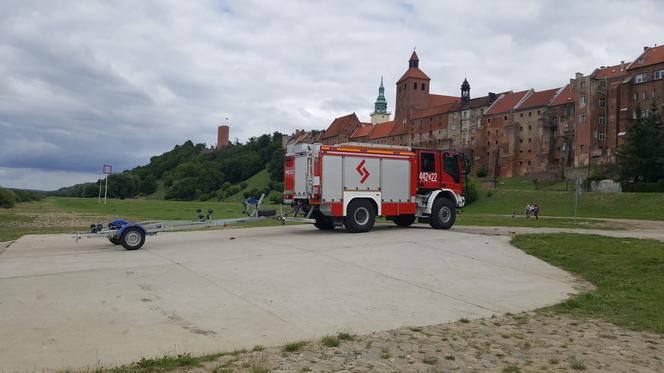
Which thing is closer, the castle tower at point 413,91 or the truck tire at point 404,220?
the truck tire at point 404,220

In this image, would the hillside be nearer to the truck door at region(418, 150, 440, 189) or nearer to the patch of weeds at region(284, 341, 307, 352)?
the truck door at region(418, 150, 440, 189)

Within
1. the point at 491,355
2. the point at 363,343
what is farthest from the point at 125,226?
the point at 491,355

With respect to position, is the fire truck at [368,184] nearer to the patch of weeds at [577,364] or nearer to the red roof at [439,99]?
the patch of weeds at [577,364]

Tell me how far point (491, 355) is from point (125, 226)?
11.1 meters

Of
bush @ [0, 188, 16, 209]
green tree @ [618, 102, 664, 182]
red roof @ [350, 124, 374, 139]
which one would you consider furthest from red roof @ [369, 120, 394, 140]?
bush @ [0, 188, 16, 209]

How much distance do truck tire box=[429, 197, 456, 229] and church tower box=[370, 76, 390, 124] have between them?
151765 mm

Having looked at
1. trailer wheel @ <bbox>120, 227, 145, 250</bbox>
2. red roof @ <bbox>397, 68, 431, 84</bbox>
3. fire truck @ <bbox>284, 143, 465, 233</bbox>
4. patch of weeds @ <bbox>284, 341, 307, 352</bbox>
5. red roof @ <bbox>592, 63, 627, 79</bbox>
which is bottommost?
patch of weeds @ <bbox>284, 341, 307, 352</bbox>

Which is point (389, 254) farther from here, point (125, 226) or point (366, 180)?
point (125, 226)

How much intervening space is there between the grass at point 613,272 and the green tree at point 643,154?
52.2 metres

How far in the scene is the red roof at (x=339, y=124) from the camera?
15262cm

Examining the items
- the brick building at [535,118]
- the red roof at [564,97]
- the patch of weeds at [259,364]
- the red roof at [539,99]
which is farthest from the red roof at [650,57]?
the patch of weeds at [259,364]

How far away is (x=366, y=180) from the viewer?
18.1 meters

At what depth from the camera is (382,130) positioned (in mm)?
135625

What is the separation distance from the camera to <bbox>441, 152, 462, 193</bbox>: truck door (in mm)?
19906
